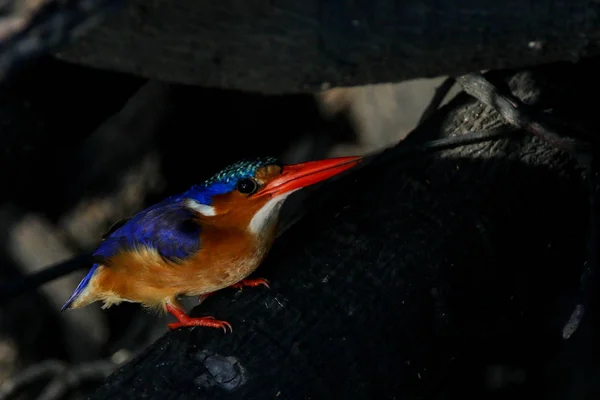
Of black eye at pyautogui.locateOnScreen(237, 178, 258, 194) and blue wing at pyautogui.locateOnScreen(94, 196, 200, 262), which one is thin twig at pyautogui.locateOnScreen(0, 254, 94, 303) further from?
black eye at pyautogui.locateOnScreen(237, 178, 258, 194)

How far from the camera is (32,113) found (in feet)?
8.04

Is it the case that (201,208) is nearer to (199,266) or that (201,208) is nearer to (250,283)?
(199,266)

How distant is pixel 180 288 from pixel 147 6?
2.87ft

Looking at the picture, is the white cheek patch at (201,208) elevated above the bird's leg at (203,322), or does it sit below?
above

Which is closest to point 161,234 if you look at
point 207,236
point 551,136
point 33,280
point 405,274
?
point 207,236

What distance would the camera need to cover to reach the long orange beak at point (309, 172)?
180cm

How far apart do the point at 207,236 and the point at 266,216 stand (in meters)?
0.14

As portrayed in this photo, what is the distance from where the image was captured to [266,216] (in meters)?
1.90

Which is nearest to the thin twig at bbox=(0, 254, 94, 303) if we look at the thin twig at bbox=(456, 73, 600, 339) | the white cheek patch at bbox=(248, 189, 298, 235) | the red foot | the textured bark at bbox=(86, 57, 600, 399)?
the textured bark at bbox=(86, 57, 600, 399)

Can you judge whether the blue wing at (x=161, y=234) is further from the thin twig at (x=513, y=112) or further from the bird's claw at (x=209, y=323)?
the thin twig at (x=513, y=112)

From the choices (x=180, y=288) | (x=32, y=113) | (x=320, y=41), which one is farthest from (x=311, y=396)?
(x=32, y=113)

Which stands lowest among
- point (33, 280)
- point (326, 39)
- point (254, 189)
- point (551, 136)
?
point (254, 189)

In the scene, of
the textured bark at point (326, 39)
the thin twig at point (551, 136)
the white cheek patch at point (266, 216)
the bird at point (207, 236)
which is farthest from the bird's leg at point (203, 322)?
the thin twig at point (551, 136)

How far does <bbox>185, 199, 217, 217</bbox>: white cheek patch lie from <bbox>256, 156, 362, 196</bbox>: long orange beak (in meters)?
0.18
